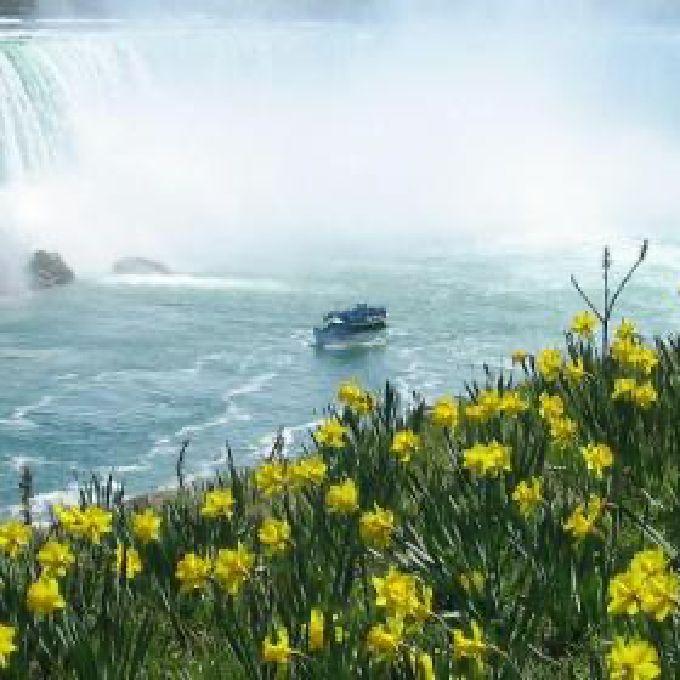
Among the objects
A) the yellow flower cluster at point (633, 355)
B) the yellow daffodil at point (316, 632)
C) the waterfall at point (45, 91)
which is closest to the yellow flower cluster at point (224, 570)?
the yellow daffodil at point (316, 632)

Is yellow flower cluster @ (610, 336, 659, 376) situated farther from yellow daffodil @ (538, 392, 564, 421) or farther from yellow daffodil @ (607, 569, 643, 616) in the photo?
yellow daffodil @ (607, 569, 643, 616)

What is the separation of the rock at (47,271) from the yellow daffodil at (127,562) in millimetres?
31303

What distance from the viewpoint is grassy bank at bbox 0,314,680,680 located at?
12.3 feet

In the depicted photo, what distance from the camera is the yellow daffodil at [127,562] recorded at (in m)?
4.42

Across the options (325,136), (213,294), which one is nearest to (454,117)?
(325,136)

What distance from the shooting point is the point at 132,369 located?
27.4 metres

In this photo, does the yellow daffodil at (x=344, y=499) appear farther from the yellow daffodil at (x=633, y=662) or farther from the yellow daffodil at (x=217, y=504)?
the yellow daffodil at (x=633, y=662)

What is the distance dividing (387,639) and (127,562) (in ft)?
4.55

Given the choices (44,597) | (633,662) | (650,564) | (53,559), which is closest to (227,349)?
(53,559)

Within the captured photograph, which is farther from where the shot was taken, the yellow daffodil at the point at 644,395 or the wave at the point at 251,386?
the wave at the point at 251,386

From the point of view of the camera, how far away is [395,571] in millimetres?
3871

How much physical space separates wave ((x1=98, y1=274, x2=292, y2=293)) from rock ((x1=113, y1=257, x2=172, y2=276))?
0.22m

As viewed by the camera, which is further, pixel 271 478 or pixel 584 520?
pixel 271 478

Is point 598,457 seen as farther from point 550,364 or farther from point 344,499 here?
point 550,364
